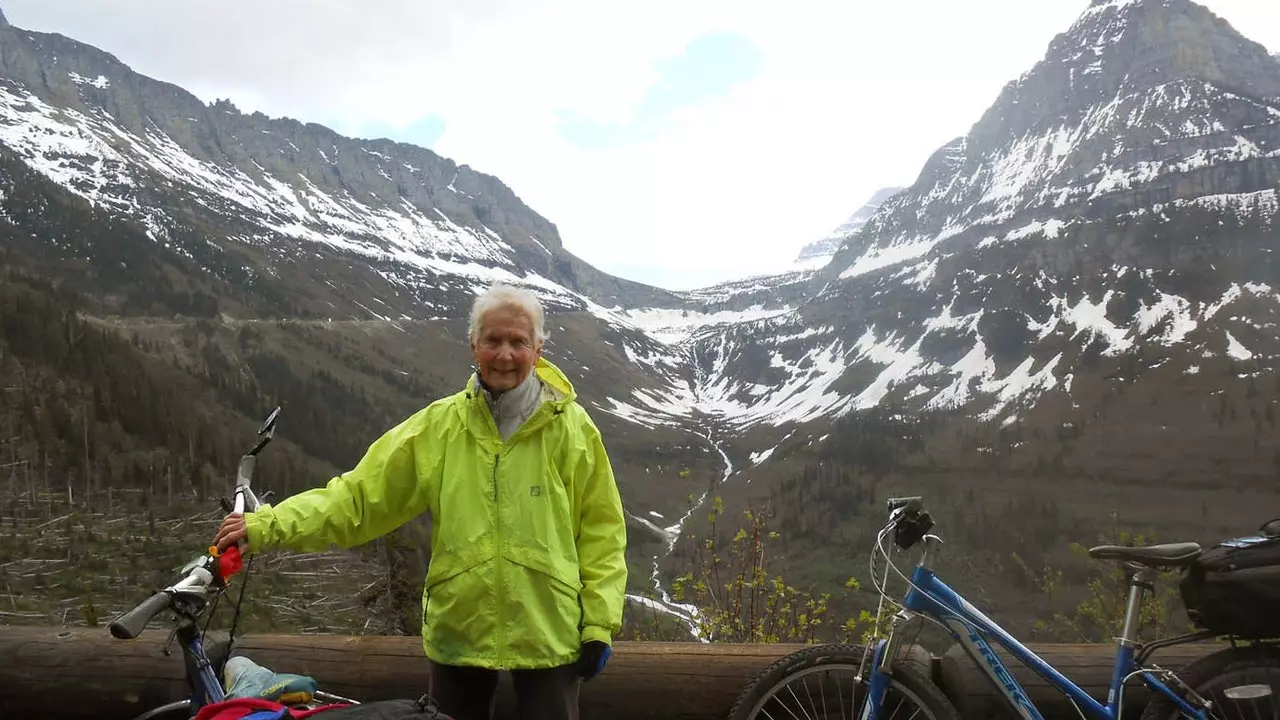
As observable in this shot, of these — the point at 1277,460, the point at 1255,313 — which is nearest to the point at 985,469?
the point at 1277,460

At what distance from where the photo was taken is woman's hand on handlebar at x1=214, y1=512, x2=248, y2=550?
285cm

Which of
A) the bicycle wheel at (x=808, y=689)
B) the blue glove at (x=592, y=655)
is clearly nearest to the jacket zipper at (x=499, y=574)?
the blue glove at (x=592, y=655)

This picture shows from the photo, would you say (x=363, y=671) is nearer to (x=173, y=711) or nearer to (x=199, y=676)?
(x=173, y=711)

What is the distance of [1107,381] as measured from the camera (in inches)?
7761

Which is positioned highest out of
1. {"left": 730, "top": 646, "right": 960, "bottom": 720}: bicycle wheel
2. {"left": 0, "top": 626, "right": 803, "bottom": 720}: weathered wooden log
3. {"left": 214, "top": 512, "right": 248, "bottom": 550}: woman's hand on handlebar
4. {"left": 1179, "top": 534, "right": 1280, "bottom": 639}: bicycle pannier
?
Result: {"left": 1179, "top": 534, "right": 1280, "bottom": 639}: bicycle pannier

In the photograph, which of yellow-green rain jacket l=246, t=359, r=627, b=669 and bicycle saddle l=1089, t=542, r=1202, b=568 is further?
bicycle saddle l=1089, t=542, r=1202, b=568

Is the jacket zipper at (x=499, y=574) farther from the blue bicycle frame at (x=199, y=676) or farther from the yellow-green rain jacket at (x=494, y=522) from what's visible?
the blue bicycle frame at (x=199, y=676)

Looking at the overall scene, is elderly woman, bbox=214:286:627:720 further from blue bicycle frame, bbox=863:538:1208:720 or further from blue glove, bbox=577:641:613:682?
blue bicycle frame, bbox=863:538:1208:720

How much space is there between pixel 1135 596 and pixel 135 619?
3857 millimetres

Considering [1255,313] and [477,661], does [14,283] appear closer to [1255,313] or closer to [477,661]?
[477,661]

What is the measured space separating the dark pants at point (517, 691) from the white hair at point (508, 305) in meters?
1.30

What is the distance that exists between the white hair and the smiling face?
2 cm

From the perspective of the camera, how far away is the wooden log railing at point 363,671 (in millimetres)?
4340

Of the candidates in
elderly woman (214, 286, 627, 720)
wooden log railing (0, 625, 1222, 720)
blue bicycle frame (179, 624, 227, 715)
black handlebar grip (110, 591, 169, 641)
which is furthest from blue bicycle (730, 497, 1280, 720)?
black handlebar grip (110, 591, 169, 641)
